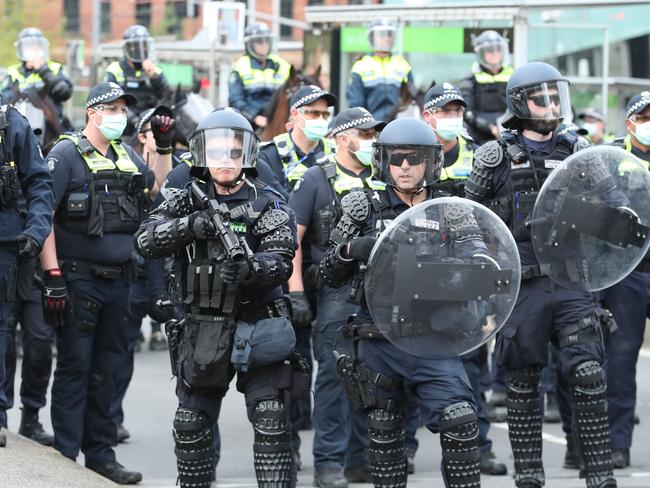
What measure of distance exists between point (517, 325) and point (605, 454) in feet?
2.64

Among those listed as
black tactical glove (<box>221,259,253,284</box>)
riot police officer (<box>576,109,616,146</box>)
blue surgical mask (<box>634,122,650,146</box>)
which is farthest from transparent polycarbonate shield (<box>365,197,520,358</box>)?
riot police officer (<box>576,109,616,146</box>)

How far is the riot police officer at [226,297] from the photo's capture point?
671 centimetres

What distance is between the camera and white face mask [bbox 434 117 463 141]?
9.22 meters

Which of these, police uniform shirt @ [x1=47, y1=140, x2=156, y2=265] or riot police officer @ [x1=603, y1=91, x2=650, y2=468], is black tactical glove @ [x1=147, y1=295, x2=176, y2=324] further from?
riot police officer @ [x1=603, y1=91, x2=650, y2=468]

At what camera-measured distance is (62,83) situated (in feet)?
43.6

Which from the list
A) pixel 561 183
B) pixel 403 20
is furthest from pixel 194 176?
pixel 403 20

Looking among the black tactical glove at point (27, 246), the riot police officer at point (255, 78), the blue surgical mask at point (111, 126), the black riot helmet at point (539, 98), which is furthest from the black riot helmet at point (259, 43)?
the black tactical glove at point (27, 246)

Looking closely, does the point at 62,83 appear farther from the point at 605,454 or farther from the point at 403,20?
the point at 605,454

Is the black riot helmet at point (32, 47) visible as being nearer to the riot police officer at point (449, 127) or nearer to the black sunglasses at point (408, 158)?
the riot police officer at point (449, 127)

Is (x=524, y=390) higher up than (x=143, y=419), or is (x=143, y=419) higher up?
(x=524, y=390)

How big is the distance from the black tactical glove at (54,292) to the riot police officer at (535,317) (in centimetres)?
224

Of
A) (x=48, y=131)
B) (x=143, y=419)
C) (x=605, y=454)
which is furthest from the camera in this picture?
(x=48, y=131)

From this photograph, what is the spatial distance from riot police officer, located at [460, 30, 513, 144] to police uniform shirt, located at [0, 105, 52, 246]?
5822 millimetres

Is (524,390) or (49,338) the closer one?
(524,390)
